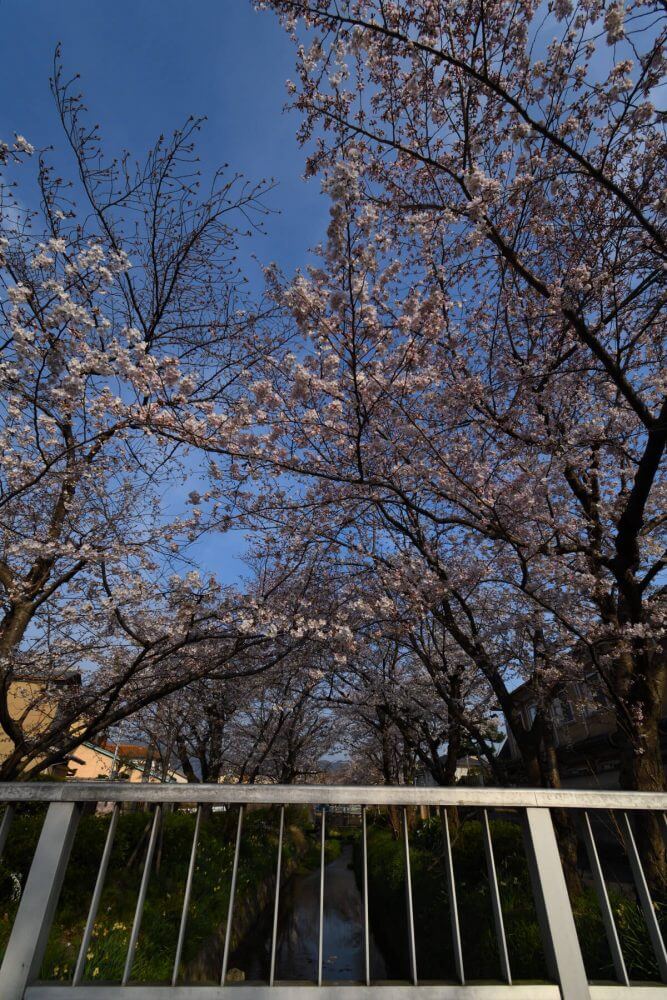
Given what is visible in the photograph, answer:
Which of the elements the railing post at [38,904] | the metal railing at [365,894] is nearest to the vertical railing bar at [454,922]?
the metal railing at [365,894]

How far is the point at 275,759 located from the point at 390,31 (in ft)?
71.6

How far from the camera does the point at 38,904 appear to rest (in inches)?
83.5

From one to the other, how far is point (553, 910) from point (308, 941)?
48.5 ft

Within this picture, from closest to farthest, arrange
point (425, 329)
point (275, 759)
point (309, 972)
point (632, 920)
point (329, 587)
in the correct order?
point (632, 920)
point (425, 329)
point (329, 587)
point (309, 972)
point (275, 759)

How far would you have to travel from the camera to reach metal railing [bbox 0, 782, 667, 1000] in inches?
80.0

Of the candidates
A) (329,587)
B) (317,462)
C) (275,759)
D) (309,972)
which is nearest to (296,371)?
(317,462)

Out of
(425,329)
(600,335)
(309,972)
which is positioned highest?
(600,335)

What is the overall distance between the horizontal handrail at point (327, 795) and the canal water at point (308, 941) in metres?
4.13

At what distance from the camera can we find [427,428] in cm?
738

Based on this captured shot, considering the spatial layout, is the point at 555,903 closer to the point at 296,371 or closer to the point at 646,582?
the point at 646,582

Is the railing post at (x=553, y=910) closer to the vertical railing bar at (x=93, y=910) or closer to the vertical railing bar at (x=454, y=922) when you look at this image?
the vertical railing bar at (x=454, y=922)

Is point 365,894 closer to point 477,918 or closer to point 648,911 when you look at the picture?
point 648,911

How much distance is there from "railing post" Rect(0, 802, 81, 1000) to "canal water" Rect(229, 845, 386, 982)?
13.5 feet

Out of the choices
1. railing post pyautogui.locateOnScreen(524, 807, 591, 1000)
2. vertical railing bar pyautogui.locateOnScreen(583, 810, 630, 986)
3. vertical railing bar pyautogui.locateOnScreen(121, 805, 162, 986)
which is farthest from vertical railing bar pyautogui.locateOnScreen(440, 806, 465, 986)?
vertical railing bar pyautogui.locateOnScreen(121, 805, 162, 986)
